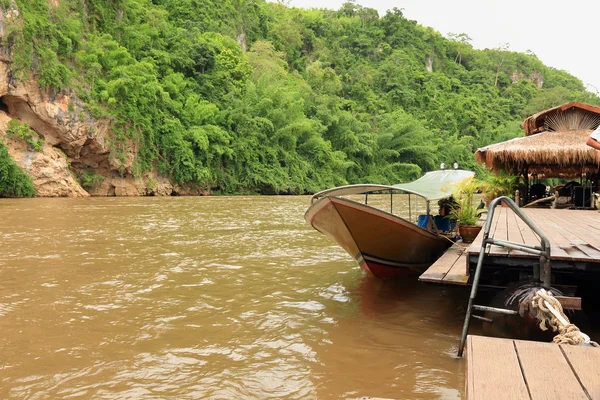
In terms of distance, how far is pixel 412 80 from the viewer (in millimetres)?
57625

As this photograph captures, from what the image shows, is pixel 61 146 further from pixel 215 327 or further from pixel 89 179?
pixel 215 327

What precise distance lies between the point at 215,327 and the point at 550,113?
32.3 feet

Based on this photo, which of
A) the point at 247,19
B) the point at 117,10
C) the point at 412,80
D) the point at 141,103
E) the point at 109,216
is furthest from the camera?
the point at 412,80

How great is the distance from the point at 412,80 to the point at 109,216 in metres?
50.9

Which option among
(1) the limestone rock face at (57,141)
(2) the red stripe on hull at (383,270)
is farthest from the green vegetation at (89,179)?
(2) the red stripe on hull at (383,270)

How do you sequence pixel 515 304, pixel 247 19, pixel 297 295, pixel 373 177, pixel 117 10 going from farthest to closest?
1. pixel 247 19
2. pixel 373 177
3. pixel 117 10
4. pixel 297 295
5. pixel 515 304

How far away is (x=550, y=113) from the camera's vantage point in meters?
10.6

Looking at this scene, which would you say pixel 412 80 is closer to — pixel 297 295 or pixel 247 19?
pixel 247 19

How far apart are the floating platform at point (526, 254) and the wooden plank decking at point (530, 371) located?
1.45 meters

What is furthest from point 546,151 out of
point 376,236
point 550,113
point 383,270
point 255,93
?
point 255,93

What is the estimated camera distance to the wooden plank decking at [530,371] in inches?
66.2

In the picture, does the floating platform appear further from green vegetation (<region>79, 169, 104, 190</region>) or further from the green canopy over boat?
green vegetation (<region>79, 169, 104, 190</region>)

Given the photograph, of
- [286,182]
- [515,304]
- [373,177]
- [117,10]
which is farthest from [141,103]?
[515,304]

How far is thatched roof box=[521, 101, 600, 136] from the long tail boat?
18.4 feet
